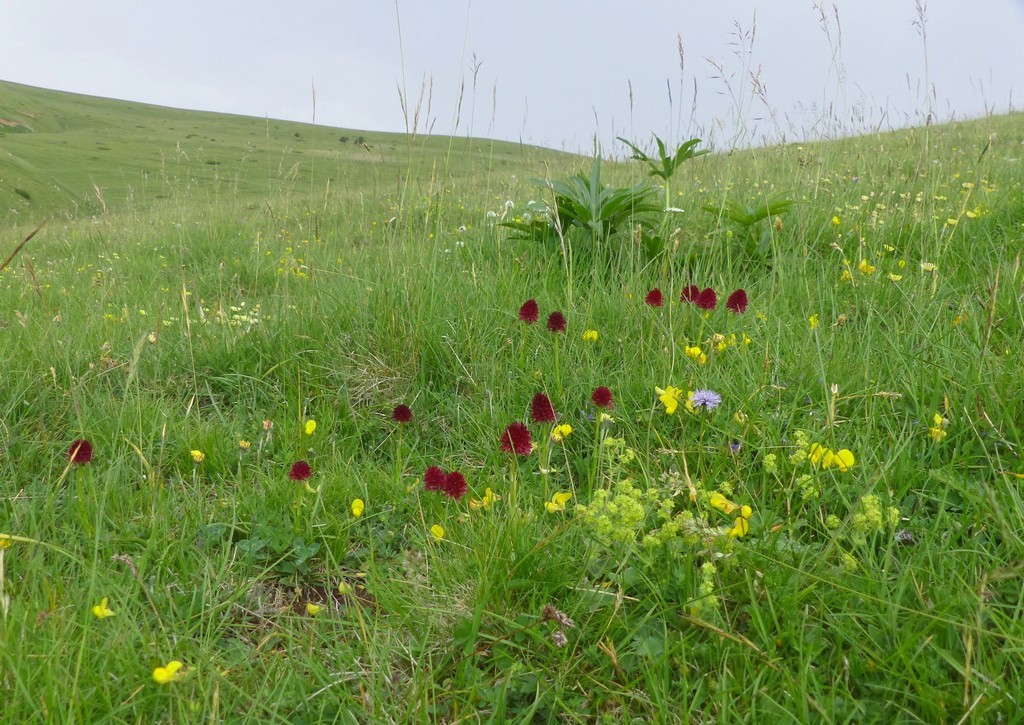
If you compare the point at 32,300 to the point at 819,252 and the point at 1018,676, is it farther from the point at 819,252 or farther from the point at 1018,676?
the point at 1018,676

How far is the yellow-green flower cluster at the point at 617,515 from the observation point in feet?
4.05

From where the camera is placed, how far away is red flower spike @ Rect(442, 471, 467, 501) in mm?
1594

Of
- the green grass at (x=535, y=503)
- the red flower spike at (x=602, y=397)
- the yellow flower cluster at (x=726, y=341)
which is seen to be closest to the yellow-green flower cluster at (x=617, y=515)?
the green grass at (x=535, y=503)

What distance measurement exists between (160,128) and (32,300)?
85642 millimetres

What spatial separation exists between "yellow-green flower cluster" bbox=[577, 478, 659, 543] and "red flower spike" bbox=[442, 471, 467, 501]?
364 millimetres

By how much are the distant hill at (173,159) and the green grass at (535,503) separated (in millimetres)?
867

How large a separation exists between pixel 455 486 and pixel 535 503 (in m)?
0.22

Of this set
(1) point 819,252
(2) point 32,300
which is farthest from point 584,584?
(2) point 32,300

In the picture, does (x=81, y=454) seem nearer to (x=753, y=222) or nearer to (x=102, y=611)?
(x=102, y=611)

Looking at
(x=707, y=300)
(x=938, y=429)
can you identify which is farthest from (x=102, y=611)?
(x=938, y=429)

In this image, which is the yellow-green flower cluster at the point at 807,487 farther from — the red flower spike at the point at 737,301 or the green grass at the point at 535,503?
the red flower spike at the point at 737,301

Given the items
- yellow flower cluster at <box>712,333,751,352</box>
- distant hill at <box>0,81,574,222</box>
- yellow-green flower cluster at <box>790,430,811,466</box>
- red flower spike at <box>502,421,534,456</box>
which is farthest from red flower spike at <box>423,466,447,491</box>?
distant hill at <box>0,81,574,222</box>

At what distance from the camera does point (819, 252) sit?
123 inches

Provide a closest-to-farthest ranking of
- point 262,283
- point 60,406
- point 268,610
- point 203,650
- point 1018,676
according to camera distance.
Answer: point 1018,676 → point 203,650 → point 268,610 → point 60,406 → point 262,283
